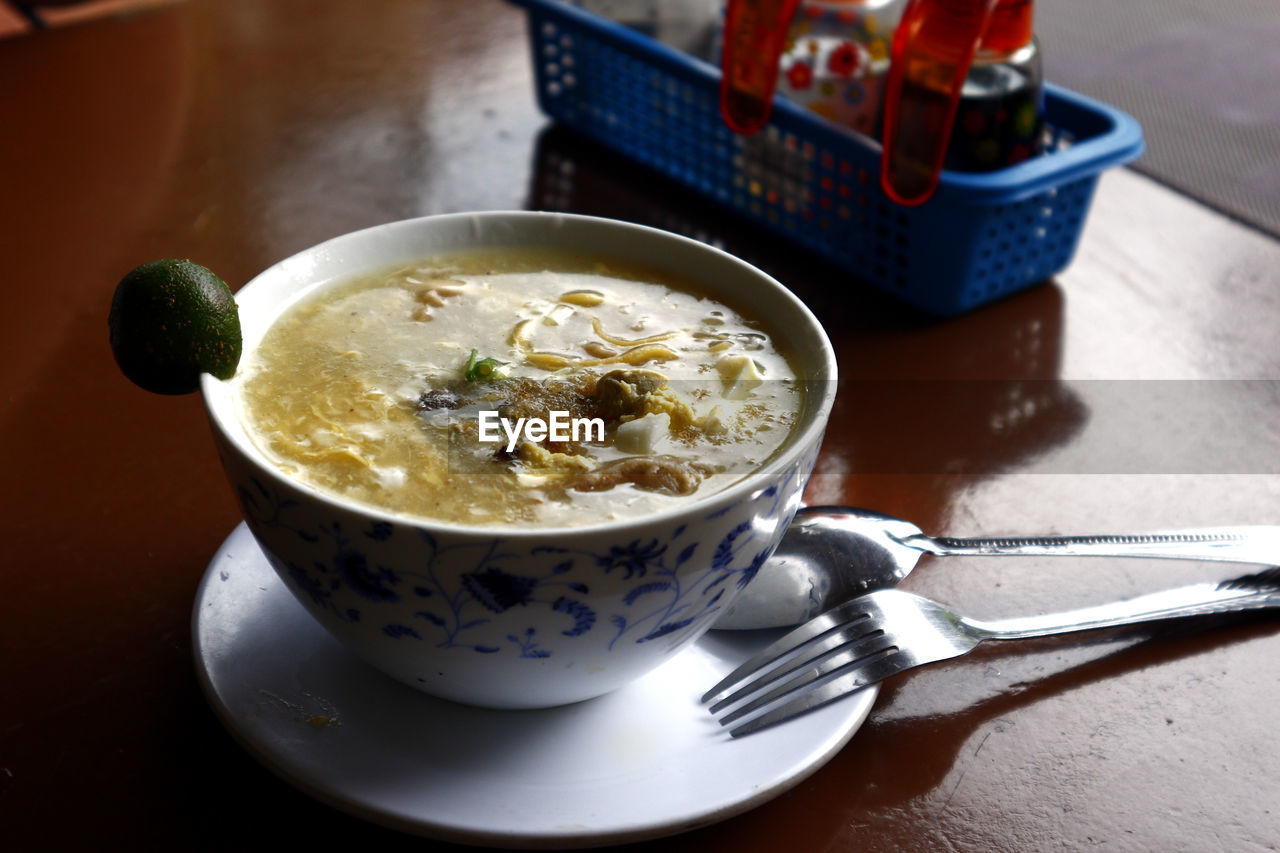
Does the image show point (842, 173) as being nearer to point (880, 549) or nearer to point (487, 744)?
Result: point (880, 549)

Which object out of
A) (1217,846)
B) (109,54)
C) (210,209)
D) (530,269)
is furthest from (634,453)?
Result: (109,54)

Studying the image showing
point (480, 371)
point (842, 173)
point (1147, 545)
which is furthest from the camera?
point (842, 173)

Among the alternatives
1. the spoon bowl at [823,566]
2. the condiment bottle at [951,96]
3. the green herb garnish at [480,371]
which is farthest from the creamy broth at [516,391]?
the condiment bottle at [951,96]

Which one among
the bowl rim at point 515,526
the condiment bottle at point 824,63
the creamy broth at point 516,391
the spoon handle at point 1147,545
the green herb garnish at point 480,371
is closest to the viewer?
the bowl rim at point 515,526

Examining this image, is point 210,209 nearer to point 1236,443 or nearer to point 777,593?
point 777,593

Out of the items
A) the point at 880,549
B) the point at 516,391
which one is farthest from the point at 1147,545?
the point at 516,391

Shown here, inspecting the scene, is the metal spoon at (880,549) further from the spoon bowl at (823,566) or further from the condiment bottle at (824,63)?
the condiment bottle at (824,63)

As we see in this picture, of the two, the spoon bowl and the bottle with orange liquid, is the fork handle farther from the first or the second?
the bottle with orange liquid
